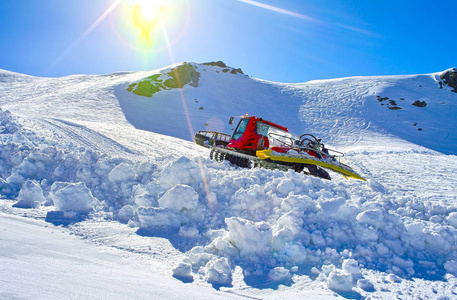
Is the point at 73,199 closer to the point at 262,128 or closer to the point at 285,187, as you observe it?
the point at 285,187

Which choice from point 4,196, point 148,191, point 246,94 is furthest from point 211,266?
point 246,94

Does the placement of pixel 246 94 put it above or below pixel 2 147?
above

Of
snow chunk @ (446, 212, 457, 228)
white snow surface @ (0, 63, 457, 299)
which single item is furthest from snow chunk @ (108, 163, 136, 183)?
snow chunk @ (446, 212, 457, 228)

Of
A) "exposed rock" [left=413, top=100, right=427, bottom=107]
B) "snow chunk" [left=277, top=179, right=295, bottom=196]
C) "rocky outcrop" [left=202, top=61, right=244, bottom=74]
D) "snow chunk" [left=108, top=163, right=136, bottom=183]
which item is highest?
"rocky outcrop" [left=202, top=61, right=244, bottom=74]

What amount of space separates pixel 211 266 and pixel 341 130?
32882mm

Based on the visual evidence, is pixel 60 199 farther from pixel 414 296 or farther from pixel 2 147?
pixel 414 296

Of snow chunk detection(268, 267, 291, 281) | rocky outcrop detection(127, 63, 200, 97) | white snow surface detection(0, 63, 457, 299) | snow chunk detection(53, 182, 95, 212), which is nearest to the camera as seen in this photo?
white snow surface detection(0, 63, 457, 299)

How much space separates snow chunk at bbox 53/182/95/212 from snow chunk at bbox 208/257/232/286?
90.0 inches

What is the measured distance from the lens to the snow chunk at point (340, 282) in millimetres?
2412

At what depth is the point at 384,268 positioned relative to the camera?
2883 millimetres

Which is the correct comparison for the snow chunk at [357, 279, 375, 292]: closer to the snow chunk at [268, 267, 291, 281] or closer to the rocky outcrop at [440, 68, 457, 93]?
the snow chunk at [268, 267, 291, 281]

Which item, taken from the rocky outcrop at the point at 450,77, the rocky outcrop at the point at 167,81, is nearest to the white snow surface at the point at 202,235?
the rocky outcrop at the point at 167,81

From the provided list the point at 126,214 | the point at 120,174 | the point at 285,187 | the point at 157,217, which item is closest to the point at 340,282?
the point at 285,187

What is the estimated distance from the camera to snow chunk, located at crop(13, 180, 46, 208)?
12.7ft
